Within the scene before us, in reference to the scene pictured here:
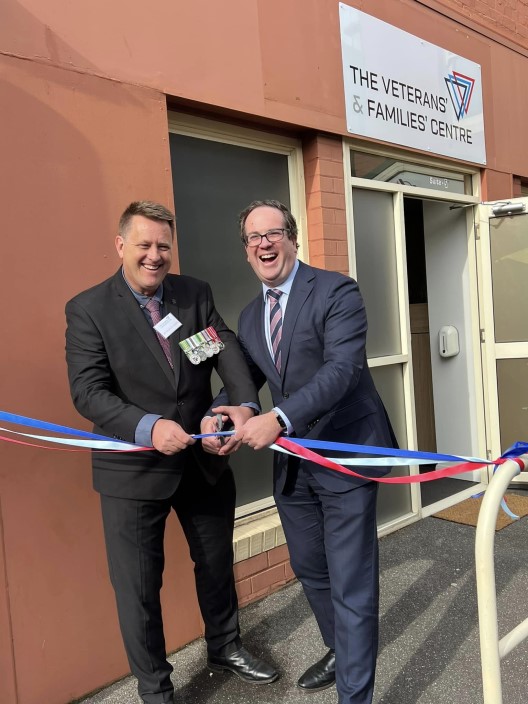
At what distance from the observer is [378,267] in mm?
4395

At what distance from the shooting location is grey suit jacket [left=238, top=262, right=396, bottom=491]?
2.21 m

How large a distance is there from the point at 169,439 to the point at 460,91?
13.3 feet

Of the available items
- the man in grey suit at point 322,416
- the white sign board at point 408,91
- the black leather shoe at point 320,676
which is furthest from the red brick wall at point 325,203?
the black leather shoe at point 320,676

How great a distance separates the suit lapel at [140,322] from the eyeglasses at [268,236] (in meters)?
0.51

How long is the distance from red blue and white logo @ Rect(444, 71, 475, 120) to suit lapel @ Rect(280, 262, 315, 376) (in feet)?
10.4

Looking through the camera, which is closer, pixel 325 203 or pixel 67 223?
pixel 67 223

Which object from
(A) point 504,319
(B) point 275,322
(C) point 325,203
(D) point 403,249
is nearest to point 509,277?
(A) point 504,319

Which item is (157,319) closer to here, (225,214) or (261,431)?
(261,431)

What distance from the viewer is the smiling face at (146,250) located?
2277 mm

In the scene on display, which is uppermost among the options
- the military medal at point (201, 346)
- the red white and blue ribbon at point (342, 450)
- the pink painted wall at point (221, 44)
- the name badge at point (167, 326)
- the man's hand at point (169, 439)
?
the pink painted wall at point (221, 44)

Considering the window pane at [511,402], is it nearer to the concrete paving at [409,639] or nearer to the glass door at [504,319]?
the glass door at [504,319]

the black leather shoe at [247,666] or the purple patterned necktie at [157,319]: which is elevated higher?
the purple patterned necktie at [157,319]

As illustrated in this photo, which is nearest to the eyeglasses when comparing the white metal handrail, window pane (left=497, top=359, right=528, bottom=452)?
the white metal handrail

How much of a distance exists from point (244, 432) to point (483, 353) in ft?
12.2
